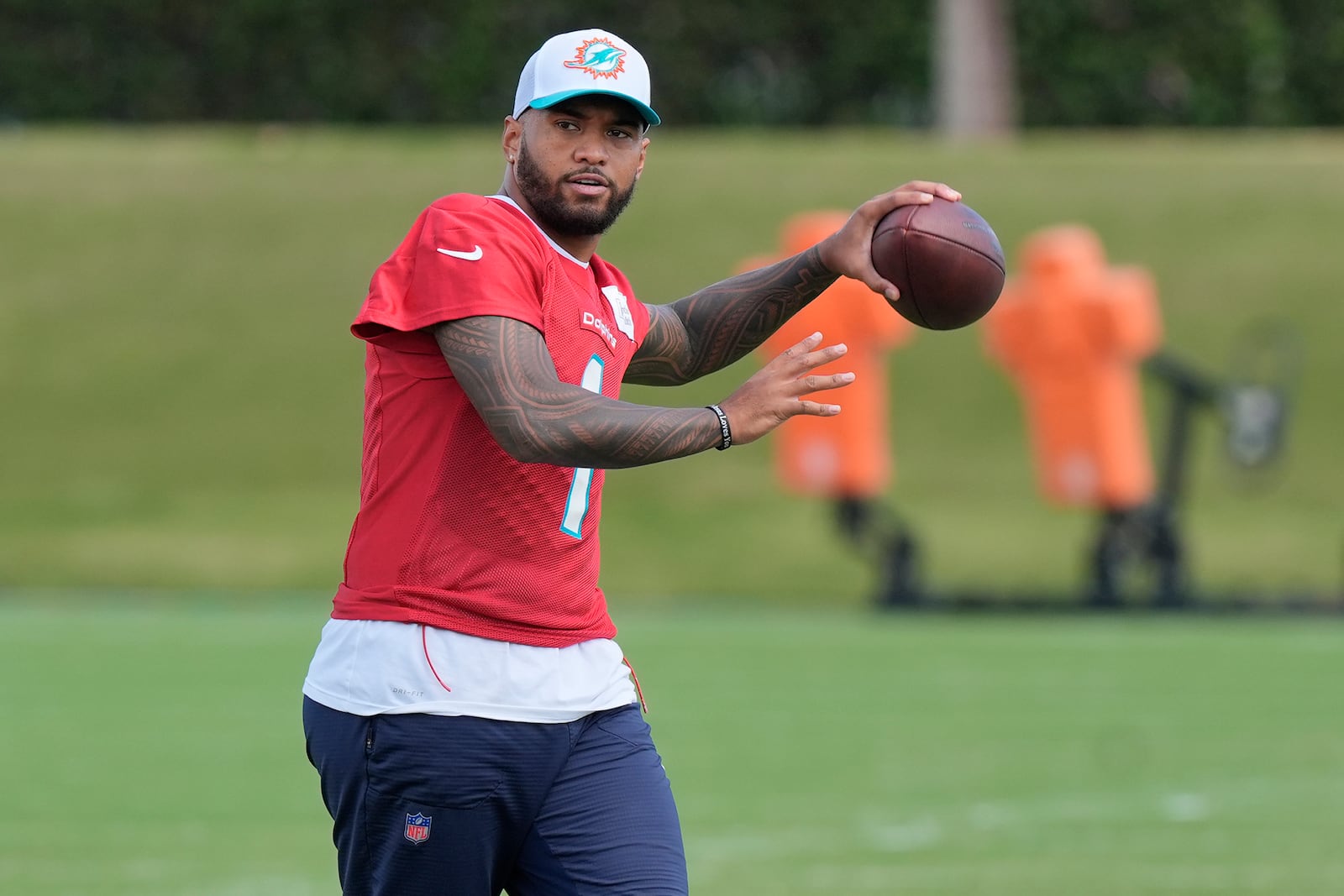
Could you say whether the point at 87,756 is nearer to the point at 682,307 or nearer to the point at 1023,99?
the point at 682,307

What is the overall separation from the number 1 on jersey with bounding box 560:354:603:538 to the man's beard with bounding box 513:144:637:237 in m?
0.23

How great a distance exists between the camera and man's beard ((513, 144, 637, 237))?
3.68 metres

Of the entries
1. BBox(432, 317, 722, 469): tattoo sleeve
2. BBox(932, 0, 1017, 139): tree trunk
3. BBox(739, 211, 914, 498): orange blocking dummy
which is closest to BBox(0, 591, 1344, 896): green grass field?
BBox(739, 211, 914, 498): orange blocking dummy

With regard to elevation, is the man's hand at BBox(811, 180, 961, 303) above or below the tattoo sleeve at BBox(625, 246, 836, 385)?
above

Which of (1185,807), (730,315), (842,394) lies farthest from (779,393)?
(842,394)

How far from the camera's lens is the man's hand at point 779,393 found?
352 cm

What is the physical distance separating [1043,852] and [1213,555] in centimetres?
1182

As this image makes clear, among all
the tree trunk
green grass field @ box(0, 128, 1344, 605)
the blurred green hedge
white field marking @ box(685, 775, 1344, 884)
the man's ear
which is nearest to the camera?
the man's ear

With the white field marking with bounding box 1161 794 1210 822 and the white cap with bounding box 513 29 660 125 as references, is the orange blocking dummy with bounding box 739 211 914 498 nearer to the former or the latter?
the white field marking with bounding box 1161 794 1210 822

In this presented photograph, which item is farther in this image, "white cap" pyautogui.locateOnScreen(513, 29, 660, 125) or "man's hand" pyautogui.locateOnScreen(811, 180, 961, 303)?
"man's hand" pyautogui.locateOnScreen(811, 180, 961, 303)

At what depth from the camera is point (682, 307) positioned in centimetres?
452

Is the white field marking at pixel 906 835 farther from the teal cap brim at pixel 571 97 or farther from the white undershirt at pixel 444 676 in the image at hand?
the teal cap brim at pixel 571 97

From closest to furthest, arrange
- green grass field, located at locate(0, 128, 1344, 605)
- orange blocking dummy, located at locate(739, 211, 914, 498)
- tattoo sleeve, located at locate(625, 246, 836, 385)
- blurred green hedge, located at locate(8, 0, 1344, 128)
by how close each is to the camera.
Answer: tattoo sleeve, located at locate(625, 246, 836, 385)
orange blocking dummy, located at locate(739, 211, 914, 498)
green grass field, located at locate(0, 128, 1344, 605)
blurred green hedge, located at locate(8, 0, 1344, 128)

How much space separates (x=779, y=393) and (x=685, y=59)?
1128 inches
